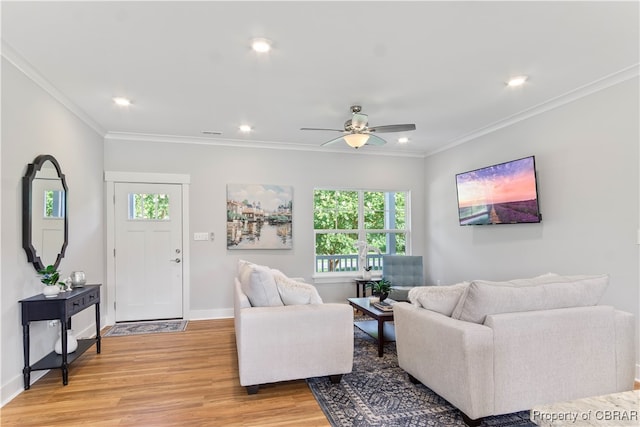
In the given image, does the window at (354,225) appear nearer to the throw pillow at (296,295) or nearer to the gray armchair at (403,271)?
the gray armchair at (403,271)

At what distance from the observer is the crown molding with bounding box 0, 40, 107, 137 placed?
260 cm

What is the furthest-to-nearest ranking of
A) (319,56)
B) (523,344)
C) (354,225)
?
(354,225) < (319,56) < (523,344)

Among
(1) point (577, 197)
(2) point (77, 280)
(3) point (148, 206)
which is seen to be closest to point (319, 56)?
(1) point (577, 197)

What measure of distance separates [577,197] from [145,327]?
507 cm

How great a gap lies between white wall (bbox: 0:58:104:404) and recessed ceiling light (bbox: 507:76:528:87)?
400 cm

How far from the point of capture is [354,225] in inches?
230

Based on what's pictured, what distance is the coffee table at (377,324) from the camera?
349cm

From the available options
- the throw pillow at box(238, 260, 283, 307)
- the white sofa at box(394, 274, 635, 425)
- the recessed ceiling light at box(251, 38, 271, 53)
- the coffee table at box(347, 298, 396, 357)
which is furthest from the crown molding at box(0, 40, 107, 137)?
the coffee table at box(347, 298, 396, 357)

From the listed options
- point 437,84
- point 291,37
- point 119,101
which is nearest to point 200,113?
point 119,101

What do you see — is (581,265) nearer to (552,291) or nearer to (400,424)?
(552,291)

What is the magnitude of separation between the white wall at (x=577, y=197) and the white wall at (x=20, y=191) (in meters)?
4.78

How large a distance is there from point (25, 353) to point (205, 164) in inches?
119

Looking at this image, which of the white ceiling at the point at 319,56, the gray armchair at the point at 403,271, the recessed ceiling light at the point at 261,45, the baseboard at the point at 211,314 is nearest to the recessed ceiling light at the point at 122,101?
the white ceiling at the point at 319,56

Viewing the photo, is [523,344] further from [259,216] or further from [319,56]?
[259,216]
